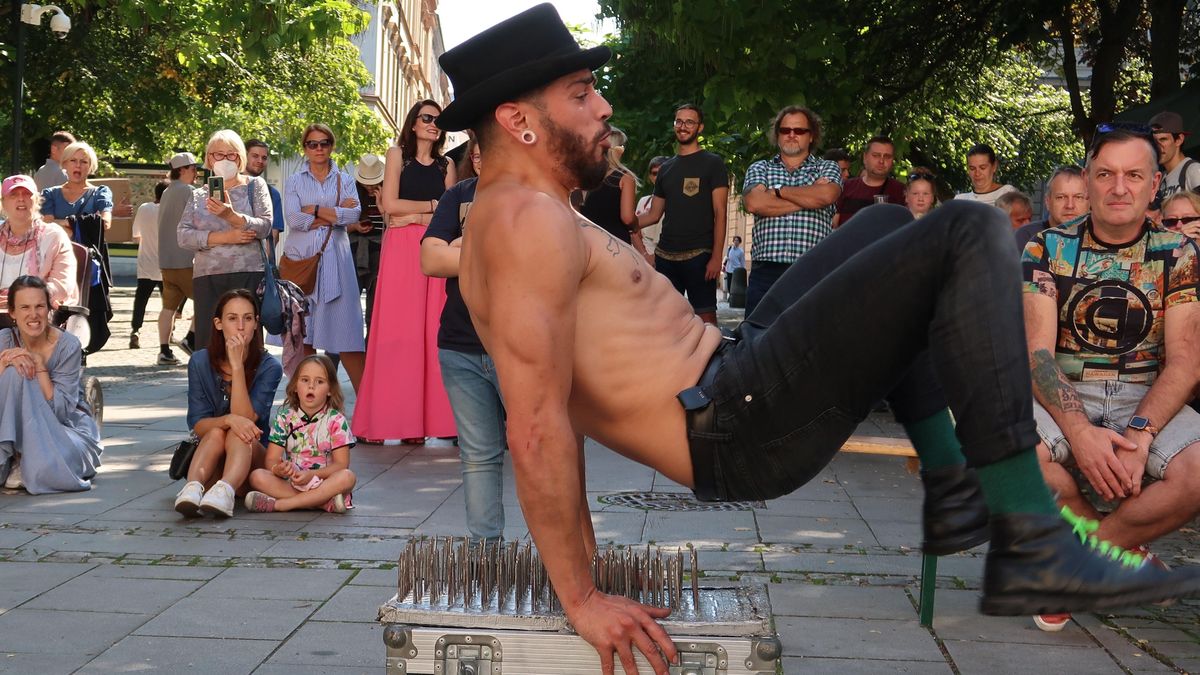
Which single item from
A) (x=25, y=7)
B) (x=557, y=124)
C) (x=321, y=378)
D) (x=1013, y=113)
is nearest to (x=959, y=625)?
(x=557, y=124)

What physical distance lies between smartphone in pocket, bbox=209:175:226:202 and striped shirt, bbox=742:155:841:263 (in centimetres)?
371

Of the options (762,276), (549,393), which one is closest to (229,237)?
(762,276)

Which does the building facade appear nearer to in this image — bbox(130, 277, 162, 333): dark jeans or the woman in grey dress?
bbox(130, 277, 162, 333): dark jeans

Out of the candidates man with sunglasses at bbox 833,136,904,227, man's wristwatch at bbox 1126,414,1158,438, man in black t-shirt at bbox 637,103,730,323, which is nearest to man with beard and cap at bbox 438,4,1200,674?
man's wristwatch at bbox 1126,414,1158,438

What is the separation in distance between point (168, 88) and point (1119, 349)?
25.9 m

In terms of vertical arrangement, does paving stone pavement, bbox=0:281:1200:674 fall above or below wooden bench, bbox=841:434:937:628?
below

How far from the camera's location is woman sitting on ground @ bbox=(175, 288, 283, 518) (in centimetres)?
729

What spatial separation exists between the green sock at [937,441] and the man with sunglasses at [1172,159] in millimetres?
6987

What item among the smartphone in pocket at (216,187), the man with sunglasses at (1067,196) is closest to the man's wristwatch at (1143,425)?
the man with sunglasses at (1067,196)

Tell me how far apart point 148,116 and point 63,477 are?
22.1 meters

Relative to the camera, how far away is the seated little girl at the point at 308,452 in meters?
7.18

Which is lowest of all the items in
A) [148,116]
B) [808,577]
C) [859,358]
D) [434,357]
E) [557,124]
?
[808,577]

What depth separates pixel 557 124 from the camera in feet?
11.0

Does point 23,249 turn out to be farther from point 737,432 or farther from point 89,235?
point 737,432
